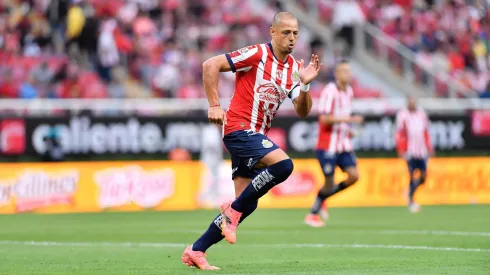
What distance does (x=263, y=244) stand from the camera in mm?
12438

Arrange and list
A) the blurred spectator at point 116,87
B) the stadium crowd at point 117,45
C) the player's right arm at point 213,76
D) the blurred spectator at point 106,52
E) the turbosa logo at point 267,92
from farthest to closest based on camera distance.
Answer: the blurred spectator at point 106,52
the blurred spectator at point 116,87
the stadium crowd at point 117,45
the turbosa logo at point 267,92
the player's right arm at point 213,76

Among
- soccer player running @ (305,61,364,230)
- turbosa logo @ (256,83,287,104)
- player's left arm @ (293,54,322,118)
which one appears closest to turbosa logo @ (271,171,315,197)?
soccer player running @ (305,61,364,230)

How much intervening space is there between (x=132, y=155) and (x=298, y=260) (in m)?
12.3

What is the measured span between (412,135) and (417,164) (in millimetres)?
636

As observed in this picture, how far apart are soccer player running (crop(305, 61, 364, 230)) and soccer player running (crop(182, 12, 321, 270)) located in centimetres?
667

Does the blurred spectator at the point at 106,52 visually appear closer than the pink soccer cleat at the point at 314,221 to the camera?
No

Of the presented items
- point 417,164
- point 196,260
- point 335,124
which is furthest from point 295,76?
point 417,164

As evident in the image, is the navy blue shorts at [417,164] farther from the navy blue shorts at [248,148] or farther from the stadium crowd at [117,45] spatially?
the navy blue shorts at [248,148]

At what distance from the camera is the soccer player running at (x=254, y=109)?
9125 mm

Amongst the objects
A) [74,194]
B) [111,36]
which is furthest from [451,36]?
[74,194]

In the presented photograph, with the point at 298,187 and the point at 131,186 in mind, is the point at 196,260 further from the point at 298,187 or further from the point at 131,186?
the point at 298,187

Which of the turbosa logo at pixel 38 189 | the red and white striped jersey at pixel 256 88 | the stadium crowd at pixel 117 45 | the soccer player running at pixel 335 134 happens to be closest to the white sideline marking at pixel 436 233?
the soccer player running at pixel 335 134

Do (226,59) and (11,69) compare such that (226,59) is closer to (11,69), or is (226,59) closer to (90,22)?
(11,69)

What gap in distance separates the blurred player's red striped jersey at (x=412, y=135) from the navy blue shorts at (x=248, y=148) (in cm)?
1193
